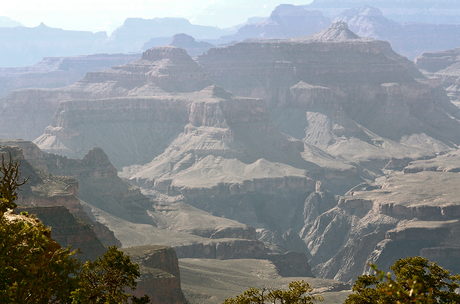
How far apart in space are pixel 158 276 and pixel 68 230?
1273 cm

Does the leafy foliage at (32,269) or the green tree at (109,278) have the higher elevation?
the leafy foliage at (32,269)

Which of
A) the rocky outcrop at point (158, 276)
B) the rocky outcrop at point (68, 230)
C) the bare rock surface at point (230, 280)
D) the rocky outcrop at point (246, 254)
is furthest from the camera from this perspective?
the rocky outcrop at point (246, 254)

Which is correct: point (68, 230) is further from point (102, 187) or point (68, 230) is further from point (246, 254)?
point (102, 187)

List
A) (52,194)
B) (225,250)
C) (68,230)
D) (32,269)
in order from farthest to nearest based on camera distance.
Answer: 1. (225,250)
2. (52,194)
3. (68,230)
4. (32,269)

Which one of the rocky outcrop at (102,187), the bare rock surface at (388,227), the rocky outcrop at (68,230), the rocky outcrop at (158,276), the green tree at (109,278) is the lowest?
the bare rock surface at (388,227)

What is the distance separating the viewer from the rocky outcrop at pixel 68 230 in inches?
2729

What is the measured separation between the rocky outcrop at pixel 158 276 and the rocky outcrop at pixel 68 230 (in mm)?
3661

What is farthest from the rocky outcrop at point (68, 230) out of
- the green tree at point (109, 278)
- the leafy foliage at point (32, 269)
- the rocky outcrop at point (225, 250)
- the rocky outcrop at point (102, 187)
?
the rocky outcrop at point (102, 187)

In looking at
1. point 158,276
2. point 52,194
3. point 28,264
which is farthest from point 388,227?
point 28,264

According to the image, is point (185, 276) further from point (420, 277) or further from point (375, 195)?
point (375, 195)

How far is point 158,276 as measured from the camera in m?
63.2

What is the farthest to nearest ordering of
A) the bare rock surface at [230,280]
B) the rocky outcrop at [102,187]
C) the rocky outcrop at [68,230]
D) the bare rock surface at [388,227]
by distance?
the rocky outcrop at [102,187] → the bare rock surface at [388,227] → the bare rock surface at [230,280] → the rocky outcrop at [68,230]

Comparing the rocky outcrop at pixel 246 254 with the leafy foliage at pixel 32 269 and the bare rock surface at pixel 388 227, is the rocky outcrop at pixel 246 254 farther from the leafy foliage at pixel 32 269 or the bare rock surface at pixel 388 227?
the leafy foliage at pixel 32 269

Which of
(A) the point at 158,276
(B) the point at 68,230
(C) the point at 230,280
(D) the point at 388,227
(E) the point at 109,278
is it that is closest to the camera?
(E) the point at 109,278
